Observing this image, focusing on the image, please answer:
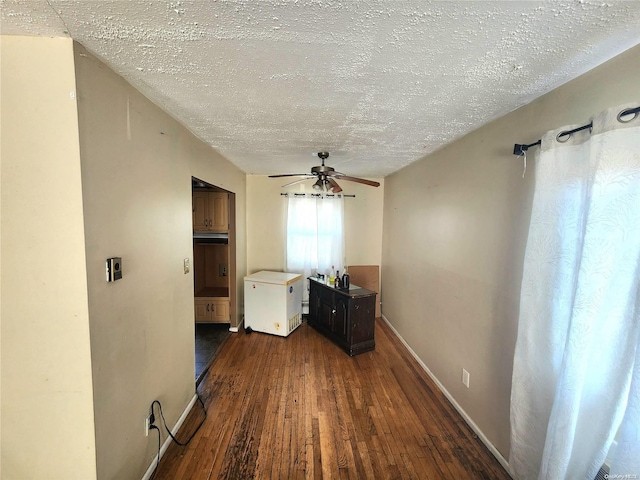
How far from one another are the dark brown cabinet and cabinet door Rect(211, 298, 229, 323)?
153cm

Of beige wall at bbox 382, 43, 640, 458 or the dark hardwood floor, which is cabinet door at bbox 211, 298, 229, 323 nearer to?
the dark hardwood floor

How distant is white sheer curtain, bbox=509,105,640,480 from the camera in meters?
0.89

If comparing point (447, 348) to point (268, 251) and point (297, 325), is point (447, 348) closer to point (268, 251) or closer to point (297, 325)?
point (297, 325)

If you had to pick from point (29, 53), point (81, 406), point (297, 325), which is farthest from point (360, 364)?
point (29, 53)

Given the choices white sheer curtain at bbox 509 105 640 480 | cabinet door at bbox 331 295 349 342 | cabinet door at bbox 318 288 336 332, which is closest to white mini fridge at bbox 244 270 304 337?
cabinet door at bbox 318 288 336 332

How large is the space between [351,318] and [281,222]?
1.92m

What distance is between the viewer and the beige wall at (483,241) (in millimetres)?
1176

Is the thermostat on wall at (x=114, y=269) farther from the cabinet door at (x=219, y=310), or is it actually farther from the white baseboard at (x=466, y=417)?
the white baseboard at (x=466, y=417)

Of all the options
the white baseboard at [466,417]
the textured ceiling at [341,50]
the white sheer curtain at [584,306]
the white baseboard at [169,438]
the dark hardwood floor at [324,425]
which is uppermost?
the textured ceiling at [341,50]

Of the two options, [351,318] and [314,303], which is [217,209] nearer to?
[314,303]

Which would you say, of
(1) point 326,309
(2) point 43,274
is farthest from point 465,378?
(2) point 43,274

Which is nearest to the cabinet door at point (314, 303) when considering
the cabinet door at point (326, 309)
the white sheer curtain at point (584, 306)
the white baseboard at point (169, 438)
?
the cabinet door at point (326, 309)

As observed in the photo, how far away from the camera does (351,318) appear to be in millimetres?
2773

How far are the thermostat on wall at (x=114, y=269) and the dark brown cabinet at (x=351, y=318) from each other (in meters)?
2.21
